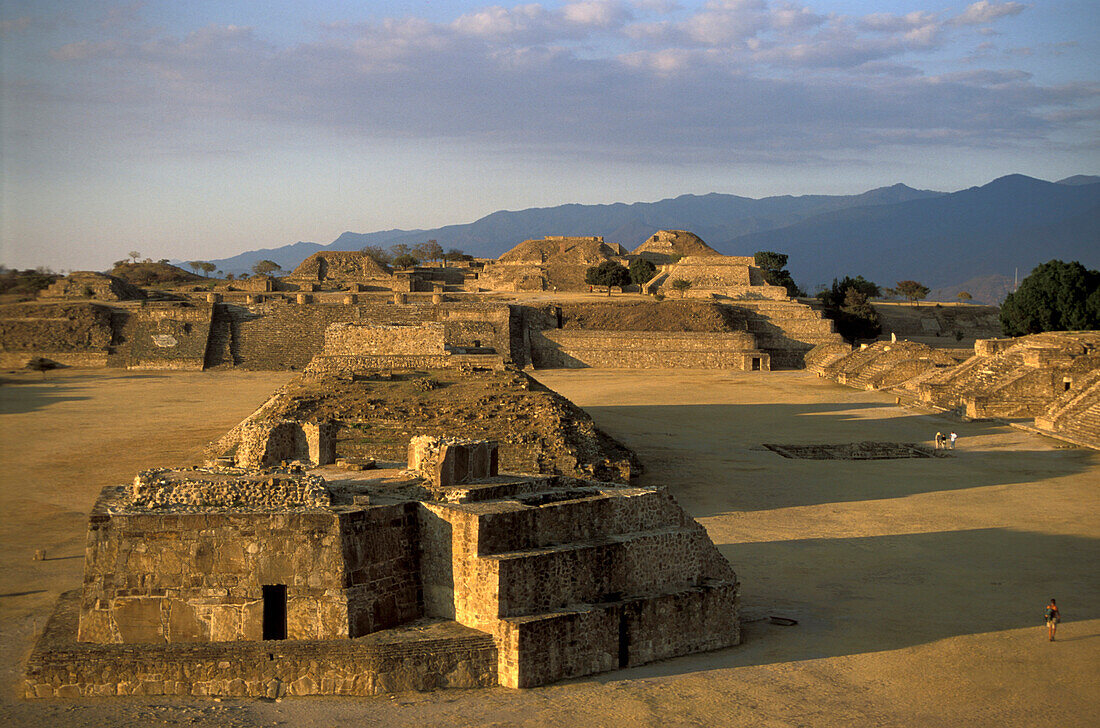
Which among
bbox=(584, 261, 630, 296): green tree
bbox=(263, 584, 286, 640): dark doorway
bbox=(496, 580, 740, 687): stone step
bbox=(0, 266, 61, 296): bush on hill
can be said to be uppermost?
bbox=(584, 261, 630, 296): green tree

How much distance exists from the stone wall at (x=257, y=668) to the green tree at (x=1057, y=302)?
49.8 m

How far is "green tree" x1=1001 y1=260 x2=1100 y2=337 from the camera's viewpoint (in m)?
52.4

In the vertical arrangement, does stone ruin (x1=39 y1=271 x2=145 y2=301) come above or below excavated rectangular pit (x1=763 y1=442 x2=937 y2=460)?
above

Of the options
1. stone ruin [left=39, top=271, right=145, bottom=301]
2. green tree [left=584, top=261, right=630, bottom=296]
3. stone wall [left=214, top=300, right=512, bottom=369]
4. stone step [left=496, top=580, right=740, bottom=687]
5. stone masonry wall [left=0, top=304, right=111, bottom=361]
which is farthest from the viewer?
green tree [left=584, top=261, right=630, bottom=296]

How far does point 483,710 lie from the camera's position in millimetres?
10492

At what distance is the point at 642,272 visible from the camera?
7894cm

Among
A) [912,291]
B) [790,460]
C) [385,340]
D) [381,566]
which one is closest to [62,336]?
[385,340]

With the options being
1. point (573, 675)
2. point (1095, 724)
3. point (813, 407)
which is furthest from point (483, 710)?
point (813, 407)

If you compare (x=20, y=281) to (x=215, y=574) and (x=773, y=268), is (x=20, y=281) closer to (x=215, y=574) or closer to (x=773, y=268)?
(x=215, y=574)

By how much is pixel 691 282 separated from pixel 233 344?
3329 centimetres

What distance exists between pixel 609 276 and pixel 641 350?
739 inches

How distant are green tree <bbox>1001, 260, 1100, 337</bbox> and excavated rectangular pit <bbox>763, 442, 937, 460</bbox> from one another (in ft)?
89.6

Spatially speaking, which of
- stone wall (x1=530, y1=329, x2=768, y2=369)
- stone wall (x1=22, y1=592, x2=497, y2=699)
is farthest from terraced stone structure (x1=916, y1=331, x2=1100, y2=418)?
stone wall (x1=22, y1=592, x2=497, y2=699)

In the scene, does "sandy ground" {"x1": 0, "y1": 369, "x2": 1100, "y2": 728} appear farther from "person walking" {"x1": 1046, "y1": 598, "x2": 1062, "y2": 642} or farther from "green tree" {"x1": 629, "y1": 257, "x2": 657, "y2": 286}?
"green tree" {"x1": 629, "y1": 257, "x2": 657, "y2": 286}
